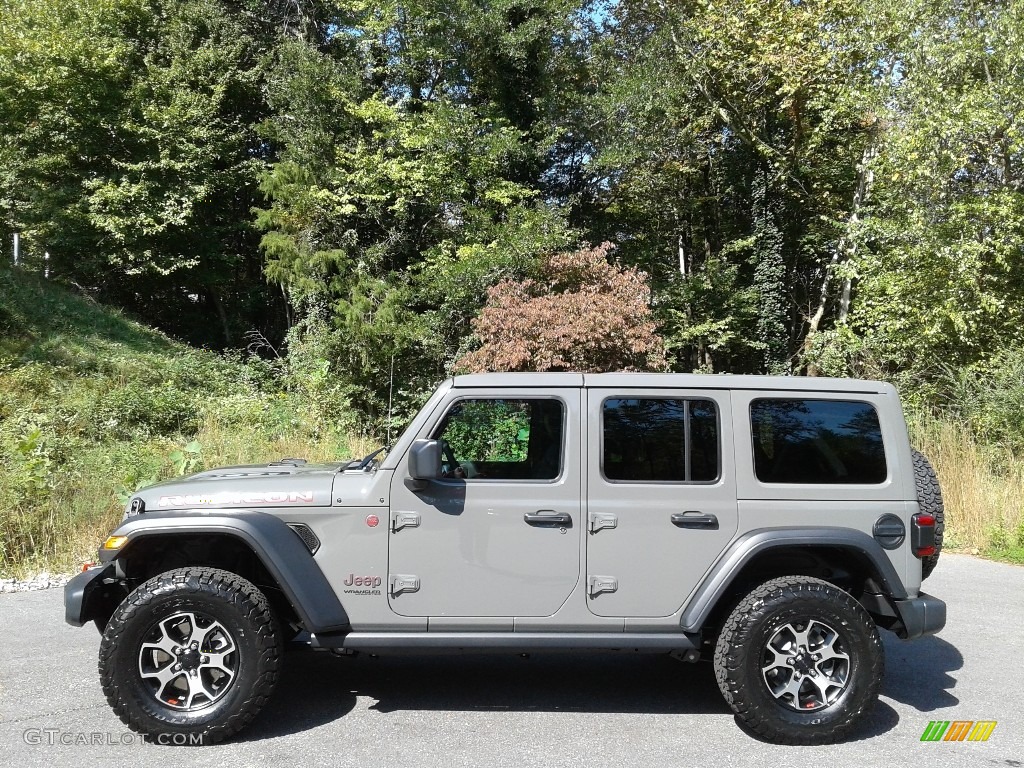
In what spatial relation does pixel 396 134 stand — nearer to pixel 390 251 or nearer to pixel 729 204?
pixel 390 251

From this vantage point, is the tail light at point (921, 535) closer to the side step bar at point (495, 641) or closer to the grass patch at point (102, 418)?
the side step bar at point (495, 641)

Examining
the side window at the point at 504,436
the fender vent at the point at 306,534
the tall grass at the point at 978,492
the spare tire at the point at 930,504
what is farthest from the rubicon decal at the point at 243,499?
the tall grass at the point at 978,492

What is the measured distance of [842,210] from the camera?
20641 millimetres

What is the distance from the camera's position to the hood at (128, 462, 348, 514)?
4234mm

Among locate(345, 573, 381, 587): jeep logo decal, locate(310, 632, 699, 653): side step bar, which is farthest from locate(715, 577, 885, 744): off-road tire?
locate(345, 573, 381, 587): jeep logo decal

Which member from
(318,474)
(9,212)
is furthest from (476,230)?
(318,474)

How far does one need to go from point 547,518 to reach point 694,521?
800 millimetres

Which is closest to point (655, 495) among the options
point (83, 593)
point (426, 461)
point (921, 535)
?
point (426, 461)

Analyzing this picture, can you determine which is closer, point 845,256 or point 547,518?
point 547,518

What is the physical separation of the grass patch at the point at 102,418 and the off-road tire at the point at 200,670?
4.30 m

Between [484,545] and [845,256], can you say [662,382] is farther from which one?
[845,256]

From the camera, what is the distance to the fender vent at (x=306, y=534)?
421cm

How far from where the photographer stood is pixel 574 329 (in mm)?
12430

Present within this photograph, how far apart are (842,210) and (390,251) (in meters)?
11.9
